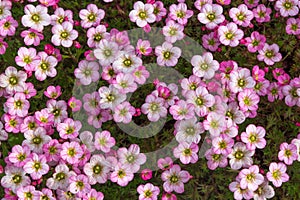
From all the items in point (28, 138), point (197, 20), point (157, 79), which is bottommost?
point (28, 138)

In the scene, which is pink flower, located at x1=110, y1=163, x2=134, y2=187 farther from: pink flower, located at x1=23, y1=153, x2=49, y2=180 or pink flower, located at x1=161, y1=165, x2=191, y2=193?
pink flower, located at x1=23, y1=153, x2=49, y2=180

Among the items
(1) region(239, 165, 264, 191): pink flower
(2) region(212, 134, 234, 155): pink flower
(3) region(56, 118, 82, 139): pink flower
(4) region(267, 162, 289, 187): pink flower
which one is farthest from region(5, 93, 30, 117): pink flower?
(4) region(267, 162, 289, 187): pink flower

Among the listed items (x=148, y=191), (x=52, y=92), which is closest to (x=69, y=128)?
(x=52, y=92)

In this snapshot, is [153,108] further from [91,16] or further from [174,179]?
[91,16]

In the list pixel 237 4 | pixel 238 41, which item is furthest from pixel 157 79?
pixel 237 4

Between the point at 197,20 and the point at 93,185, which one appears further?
the point at 197,20

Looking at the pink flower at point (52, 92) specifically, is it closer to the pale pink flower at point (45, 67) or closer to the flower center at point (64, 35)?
the pale pink flower at point (45, 67)

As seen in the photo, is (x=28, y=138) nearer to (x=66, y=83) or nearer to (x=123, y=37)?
(x=66, y=83)

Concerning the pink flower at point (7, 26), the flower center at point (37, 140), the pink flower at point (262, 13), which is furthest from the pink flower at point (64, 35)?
the pink flower at point (262, 13)
